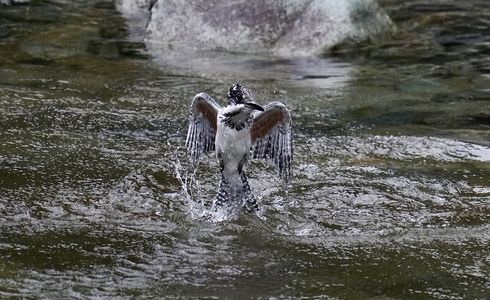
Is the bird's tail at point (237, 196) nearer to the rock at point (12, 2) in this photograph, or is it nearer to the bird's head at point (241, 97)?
the bird's head at point (241, 97)

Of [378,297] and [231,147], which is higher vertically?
[231,147]

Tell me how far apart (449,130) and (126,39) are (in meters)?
4.76

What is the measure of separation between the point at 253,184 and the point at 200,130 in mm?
616

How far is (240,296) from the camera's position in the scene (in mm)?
3449

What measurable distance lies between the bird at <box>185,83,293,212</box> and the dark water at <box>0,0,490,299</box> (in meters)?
0.17

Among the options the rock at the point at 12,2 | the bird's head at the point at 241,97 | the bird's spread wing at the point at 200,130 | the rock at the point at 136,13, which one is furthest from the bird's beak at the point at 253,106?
the rock at the point at 12,2

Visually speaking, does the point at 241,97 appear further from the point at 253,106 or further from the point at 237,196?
the point at 237,196

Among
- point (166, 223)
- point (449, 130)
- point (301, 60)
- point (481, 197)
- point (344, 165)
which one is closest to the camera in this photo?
point (166, 223)

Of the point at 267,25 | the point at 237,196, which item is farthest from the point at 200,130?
the point at 267,25

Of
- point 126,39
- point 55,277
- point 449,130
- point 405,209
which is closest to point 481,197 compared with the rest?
point 405,209

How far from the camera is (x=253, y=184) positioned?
5176 millimetres

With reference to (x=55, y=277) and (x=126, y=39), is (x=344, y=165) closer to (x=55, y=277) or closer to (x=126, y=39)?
(x=55, y=277)

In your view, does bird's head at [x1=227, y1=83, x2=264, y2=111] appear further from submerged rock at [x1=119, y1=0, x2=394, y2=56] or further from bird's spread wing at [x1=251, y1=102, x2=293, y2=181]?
submerged rock at [x1=119, y1=0, x2=394, y2=56]

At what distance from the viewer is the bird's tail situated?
4.66m
